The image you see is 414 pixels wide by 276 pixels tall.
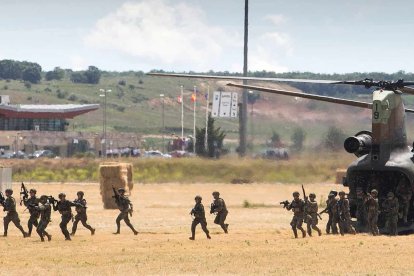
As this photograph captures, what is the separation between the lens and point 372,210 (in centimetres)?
3272

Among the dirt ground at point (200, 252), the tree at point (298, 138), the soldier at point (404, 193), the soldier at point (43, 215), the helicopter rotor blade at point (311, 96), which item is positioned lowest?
the dirt ground at point (200, 252)

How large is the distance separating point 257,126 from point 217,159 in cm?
421

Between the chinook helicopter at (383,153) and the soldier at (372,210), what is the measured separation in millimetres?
635

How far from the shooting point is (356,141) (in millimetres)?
34094

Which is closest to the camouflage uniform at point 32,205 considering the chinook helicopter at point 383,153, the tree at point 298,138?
the chinook helicopter at point 383,153

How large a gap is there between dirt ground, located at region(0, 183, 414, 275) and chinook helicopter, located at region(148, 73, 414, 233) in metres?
1.46

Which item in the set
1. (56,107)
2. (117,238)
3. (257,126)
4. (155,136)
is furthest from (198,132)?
(155,136)

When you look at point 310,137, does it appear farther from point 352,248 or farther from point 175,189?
point 352,248

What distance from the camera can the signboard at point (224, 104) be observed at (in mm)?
107438

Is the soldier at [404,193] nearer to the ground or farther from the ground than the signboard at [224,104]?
nearer to the ground

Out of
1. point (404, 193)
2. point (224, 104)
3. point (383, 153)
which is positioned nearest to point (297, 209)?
point (383, 153)

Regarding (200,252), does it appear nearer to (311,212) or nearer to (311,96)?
(311,212)

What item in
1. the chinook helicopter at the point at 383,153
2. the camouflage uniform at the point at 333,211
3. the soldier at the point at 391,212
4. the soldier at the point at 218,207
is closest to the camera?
the soldier at the point at 391,212

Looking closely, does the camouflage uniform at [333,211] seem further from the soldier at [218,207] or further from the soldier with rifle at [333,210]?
the soldier at [218,207]
